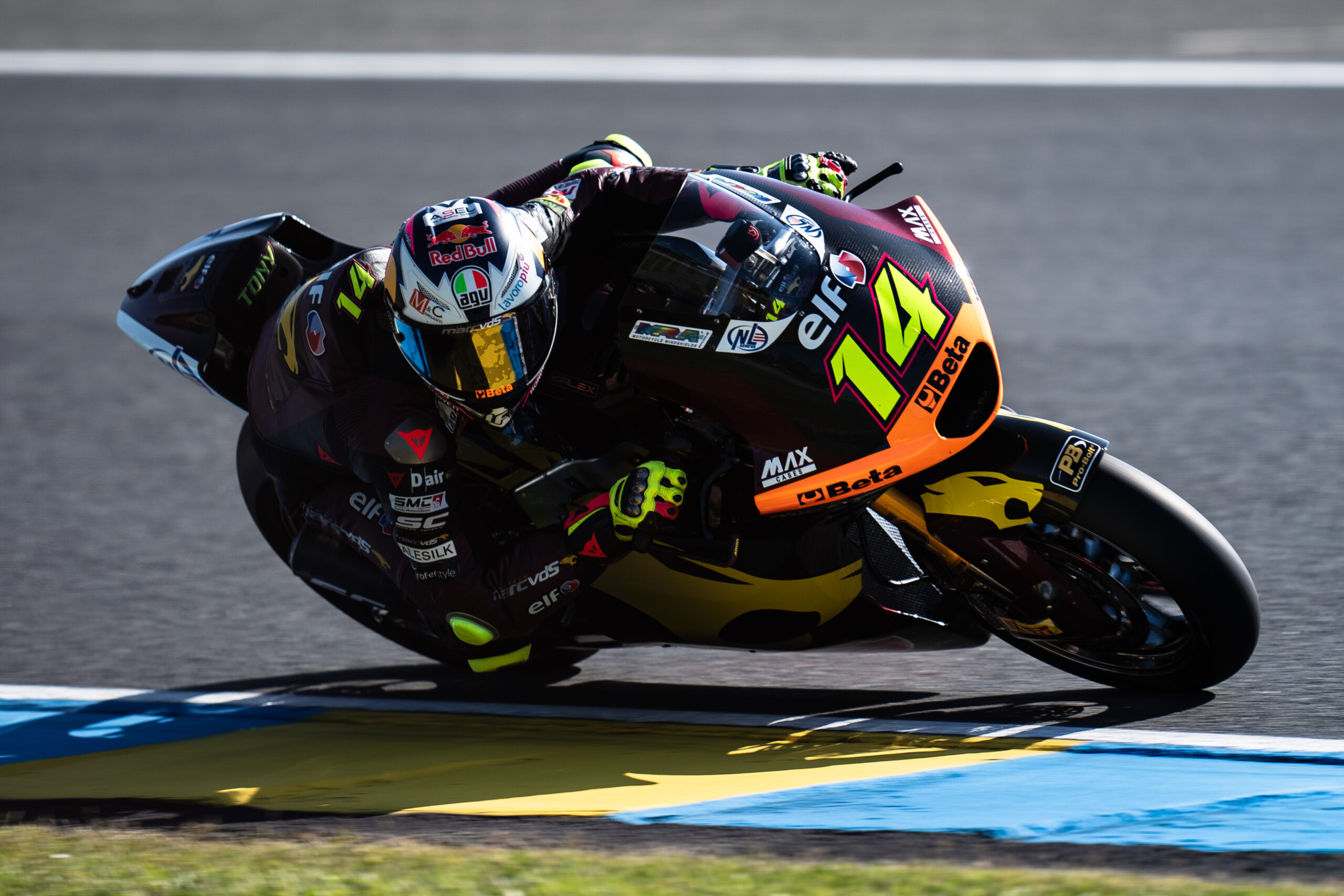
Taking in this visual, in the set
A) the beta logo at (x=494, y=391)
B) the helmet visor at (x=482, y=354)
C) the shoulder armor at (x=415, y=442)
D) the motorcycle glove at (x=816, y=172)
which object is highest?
the motorcycle glove at (x=816, y=172)

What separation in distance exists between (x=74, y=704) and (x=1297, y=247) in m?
6.13

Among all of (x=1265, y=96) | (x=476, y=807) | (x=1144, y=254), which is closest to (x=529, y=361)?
(x=476, y=807)

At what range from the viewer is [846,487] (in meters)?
3.24

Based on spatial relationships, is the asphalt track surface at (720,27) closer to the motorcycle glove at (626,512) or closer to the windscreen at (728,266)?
the windscreen at (728,266)

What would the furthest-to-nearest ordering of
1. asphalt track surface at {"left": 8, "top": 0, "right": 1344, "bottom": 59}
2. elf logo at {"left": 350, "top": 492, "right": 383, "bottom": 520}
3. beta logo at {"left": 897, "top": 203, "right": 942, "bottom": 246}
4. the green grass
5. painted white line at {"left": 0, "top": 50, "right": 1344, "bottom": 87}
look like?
asphalt track surface at {"left": 8, "top": 0, "right": 1344, "bottom": 59}, painted white line at {"left": 0, "top": 50, "right": 1344, "bottom": 87}, elf logo at {"left": 350, "top": 492, "right": 383, "bottom": 520}, beta logo at {"left": 897, "top": 203, "right": 942, "bottom": 246}, the green grass

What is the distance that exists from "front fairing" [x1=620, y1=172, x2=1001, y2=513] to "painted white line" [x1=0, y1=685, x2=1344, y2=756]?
33.5 inches

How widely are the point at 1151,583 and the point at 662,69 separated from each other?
7.75m

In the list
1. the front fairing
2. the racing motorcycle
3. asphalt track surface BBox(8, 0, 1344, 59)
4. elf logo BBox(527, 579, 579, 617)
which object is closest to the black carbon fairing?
the racing motorcycle

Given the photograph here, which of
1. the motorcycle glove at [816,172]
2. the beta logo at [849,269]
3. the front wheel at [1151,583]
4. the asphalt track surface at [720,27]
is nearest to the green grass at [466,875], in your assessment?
the front wheel at [1151,583]

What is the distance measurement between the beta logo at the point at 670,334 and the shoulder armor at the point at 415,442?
556mm

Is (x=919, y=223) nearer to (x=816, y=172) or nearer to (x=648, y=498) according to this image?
(x=816, y=172)

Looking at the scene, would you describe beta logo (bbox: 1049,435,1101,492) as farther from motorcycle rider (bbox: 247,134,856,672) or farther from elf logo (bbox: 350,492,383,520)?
elf logo (bbox: 350,492,383,520)

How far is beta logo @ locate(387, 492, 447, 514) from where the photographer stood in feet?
11.6

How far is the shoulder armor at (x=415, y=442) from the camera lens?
349 cm
